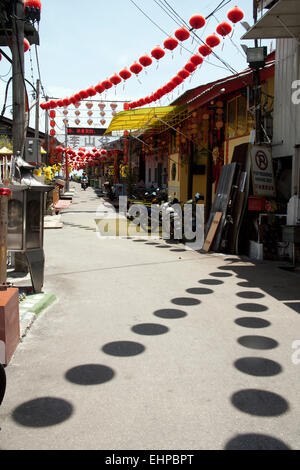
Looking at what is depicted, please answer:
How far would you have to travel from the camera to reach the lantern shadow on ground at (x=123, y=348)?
472 cm

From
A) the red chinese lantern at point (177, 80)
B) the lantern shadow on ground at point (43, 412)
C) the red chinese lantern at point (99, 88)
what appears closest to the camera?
the lantern shadow on ground at point (43, 412)

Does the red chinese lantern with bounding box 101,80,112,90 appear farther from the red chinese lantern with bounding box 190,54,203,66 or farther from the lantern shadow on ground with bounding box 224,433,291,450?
the lantern shadow on ground with bounding box 224,433,291,450

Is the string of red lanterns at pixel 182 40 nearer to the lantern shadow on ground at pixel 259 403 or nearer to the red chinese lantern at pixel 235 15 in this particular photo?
the red chinese lantern at pixel 235 15

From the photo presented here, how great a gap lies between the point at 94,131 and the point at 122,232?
37316mm

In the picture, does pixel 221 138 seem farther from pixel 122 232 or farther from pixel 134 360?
pixel 134 360

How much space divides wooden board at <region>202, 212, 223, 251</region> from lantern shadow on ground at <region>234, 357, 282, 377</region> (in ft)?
24.8

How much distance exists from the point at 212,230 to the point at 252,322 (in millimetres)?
6462

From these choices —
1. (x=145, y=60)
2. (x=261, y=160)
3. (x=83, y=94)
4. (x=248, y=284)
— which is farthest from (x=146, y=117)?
(x=248, y=284)

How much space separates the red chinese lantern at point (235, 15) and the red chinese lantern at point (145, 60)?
3642 mm

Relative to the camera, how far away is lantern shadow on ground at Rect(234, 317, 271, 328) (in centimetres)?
572

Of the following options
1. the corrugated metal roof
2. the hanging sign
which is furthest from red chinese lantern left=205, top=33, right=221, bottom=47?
the hanging sign

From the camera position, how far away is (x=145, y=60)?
13.7 meters

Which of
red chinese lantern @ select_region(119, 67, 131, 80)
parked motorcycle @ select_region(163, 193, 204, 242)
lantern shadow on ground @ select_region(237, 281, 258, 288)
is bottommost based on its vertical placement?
lantern shadow on ground @ select_region(237, 281, 258, 288)

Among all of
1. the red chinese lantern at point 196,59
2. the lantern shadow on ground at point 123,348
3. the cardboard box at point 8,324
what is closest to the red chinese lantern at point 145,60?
the red chinese lantern at point 196,59
